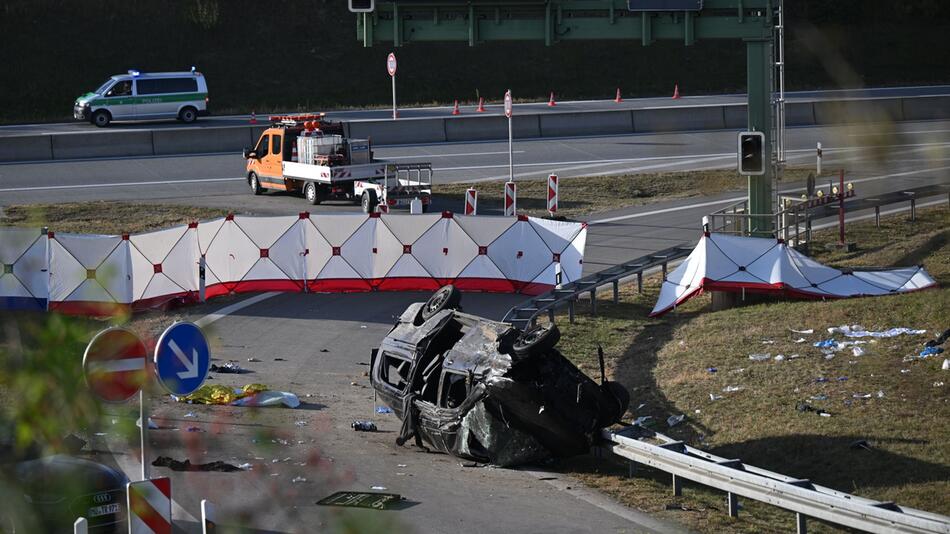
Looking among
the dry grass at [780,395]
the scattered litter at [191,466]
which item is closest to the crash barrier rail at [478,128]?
the dry grass at [780,395]

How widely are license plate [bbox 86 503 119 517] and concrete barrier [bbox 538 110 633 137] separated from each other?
1360 inches

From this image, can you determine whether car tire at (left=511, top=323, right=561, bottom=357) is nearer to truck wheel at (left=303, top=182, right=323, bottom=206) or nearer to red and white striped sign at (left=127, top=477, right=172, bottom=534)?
red and white striped sign at (left=127, top=477, right=172, bottom=534)

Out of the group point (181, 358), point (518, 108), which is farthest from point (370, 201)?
point (518, 108)

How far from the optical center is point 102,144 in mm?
40312

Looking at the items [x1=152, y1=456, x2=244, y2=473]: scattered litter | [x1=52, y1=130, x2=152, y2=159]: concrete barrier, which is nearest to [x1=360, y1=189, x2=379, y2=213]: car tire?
[x1=52, y1=130, x2=152, y2=159]: concrete barrier

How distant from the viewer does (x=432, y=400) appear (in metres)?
13.3

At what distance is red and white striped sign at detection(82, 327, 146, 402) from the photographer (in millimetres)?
9117

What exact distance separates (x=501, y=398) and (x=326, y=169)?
19.3 metres

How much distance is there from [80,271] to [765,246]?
1208 centimetres

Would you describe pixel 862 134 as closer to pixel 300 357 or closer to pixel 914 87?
pixel 914 87

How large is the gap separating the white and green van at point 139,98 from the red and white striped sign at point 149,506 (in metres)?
40.2

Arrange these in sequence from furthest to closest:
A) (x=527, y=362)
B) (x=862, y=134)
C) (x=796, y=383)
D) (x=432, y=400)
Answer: (x=862, y=134) → (x=796, y=383) → (x=432, y=400) → (x=527, y=362)

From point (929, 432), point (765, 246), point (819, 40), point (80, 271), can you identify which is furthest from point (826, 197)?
point (819, 40)

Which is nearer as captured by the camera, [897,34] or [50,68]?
[50,68]
